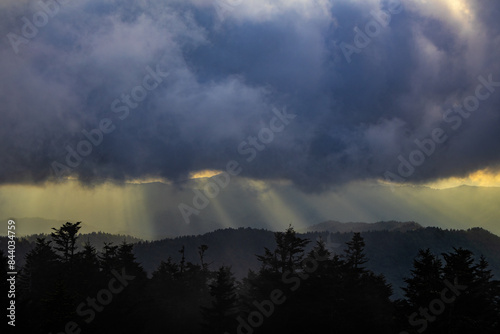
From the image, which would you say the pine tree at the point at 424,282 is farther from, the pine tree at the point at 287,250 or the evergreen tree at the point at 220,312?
the evergreen tree at the point at 220,312

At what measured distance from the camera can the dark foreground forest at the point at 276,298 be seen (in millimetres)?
39406

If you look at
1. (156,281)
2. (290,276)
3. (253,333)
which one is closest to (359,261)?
(290,276)

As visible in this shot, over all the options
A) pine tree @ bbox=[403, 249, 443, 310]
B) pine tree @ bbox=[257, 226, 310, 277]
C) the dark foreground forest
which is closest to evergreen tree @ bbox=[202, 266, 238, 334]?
the dark foreground forest

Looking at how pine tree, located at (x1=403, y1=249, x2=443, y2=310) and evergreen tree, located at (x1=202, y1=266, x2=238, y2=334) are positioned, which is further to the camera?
evergreen tree, located at (x1=202, y1=266, x2=238, y2=334)

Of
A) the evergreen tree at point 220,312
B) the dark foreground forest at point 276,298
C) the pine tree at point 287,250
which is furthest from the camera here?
the pine tree at point 287,250

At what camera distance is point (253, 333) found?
59.4 meters

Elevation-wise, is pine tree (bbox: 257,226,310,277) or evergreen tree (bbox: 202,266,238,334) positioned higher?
pine tree (bbox: 257,226,310,277)

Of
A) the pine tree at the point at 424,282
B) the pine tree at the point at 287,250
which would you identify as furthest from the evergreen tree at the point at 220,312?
the pine tree at the point at 424,282

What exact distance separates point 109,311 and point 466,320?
46.1 metres

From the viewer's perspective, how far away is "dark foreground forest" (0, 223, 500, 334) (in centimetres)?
3941

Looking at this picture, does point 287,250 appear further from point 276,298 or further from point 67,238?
point 67,238

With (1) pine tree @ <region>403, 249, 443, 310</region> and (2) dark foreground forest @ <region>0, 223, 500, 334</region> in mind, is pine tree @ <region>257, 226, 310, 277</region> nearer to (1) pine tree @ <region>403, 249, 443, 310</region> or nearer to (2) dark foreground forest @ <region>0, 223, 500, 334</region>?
(2) dark foreground forest @ <region>0, 223, 500, 334</region>

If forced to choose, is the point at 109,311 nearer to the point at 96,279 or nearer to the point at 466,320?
the point at 96,279

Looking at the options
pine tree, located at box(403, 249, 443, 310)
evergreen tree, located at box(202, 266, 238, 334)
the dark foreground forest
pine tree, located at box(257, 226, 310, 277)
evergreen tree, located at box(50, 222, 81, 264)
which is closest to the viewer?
the dark foreground forest
